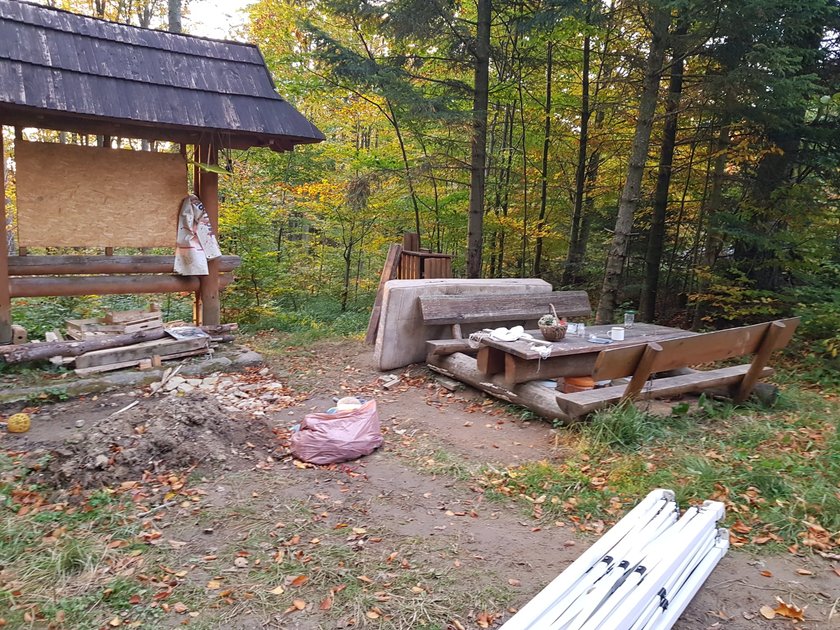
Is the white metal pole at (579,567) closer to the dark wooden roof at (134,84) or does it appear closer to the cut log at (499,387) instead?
the cut log at (499,387)

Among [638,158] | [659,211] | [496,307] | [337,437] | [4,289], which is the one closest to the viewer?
[337,437]

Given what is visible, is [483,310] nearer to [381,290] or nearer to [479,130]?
[381,290]

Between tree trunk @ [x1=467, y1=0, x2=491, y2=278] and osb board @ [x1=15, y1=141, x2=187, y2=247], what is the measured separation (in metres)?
4.72

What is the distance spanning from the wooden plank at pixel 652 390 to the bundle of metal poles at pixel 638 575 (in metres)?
1.60

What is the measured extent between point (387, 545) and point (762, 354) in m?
4.56

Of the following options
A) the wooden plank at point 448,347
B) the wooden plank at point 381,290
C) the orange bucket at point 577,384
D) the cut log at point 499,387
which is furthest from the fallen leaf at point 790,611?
the wooden plank at point 381,290

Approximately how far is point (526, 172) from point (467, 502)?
1022 centimetres

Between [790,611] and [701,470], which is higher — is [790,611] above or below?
below

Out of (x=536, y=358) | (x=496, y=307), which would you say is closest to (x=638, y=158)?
(x=496, y=307)

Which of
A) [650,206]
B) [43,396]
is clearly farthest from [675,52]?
[43,396]

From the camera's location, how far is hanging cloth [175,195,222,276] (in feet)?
24.0

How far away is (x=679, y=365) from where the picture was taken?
4.95 metres

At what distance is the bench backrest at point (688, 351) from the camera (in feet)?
14.8

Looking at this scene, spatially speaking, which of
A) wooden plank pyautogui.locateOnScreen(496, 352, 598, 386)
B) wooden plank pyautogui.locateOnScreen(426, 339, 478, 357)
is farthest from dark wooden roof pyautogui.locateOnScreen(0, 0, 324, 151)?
wooden plank pyautogui.locateOnScreen(496, 352, 598, 386)
